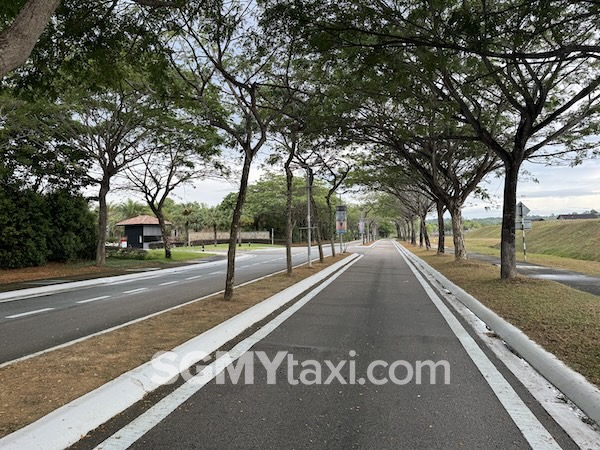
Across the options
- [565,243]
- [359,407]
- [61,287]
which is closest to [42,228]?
[61,287]

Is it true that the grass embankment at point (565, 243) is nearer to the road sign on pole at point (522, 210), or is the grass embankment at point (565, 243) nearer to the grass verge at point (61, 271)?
the road sign on pole at point (522, 210)

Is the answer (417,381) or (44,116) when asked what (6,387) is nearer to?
(417,381)

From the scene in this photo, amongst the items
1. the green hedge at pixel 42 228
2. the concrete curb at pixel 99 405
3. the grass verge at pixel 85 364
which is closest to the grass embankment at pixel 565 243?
the grass verge at pixel 85 364

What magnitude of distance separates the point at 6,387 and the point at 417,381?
4.24 metres

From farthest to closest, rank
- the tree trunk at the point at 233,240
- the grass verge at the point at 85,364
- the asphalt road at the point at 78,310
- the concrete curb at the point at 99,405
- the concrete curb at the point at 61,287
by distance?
1. the concrete curb at the point at 61,287
2. the tree trunk at the point at 233,240
3. the asphalt road at the point at 78,310
4. the grass verge at the point at 85,364
5. the concrete curb at the point at 99,405

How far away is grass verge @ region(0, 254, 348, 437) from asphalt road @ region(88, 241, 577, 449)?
0.75 m

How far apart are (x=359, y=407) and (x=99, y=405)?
2.35 metres

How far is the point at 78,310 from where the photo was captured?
984 cm

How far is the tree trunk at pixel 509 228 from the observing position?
39.9 ft

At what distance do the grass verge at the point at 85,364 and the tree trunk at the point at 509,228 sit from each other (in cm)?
825

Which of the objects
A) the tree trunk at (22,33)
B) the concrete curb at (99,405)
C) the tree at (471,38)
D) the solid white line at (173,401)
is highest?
the tree at (471,38)

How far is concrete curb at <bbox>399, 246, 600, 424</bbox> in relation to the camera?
3863 millimetres

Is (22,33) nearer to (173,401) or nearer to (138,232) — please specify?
(173,401)
